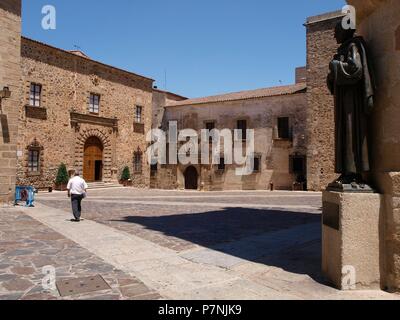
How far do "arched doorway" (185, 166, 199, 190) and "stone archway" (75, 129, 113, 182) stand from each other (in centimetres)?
670

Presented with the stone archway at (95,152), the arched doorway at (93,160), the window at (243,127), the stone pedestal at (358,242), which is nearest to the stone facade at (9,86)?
the stone archway at (95,152)

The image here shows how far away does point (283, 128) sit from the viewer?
25641 millimetres

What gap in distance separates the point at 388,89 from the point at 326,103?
20415 millimetres

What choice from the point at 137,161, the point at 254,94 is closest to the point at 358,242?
the point at 254,94

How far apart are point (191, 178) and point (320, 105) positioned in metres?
11.9

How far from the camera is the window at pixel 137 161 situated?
28.1 m

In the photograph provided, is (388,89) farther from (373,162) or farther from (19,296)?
(19,296)

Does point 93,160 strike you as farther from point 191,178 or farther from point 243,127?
point 243,127

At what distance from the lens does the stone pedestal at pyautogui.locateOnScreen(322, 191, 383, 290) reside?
145 inches

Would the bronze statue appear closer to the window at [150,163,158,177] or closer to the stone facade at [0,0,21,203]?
the stone facade at [0,0,21,203]

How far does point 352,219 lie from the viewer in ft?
12.2

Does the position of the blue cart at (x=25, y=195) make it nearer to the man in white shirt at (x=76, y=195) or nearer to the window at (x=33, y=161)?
the man in white shirt at (x=76, y=195)

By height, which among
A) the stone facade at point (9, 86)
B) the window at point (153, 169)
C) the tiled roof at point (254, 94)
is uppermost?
the tiled roof at point (254, 94)

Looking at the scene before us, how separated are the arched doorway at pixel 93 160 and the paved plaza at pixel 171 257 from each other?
15453 millimetres
